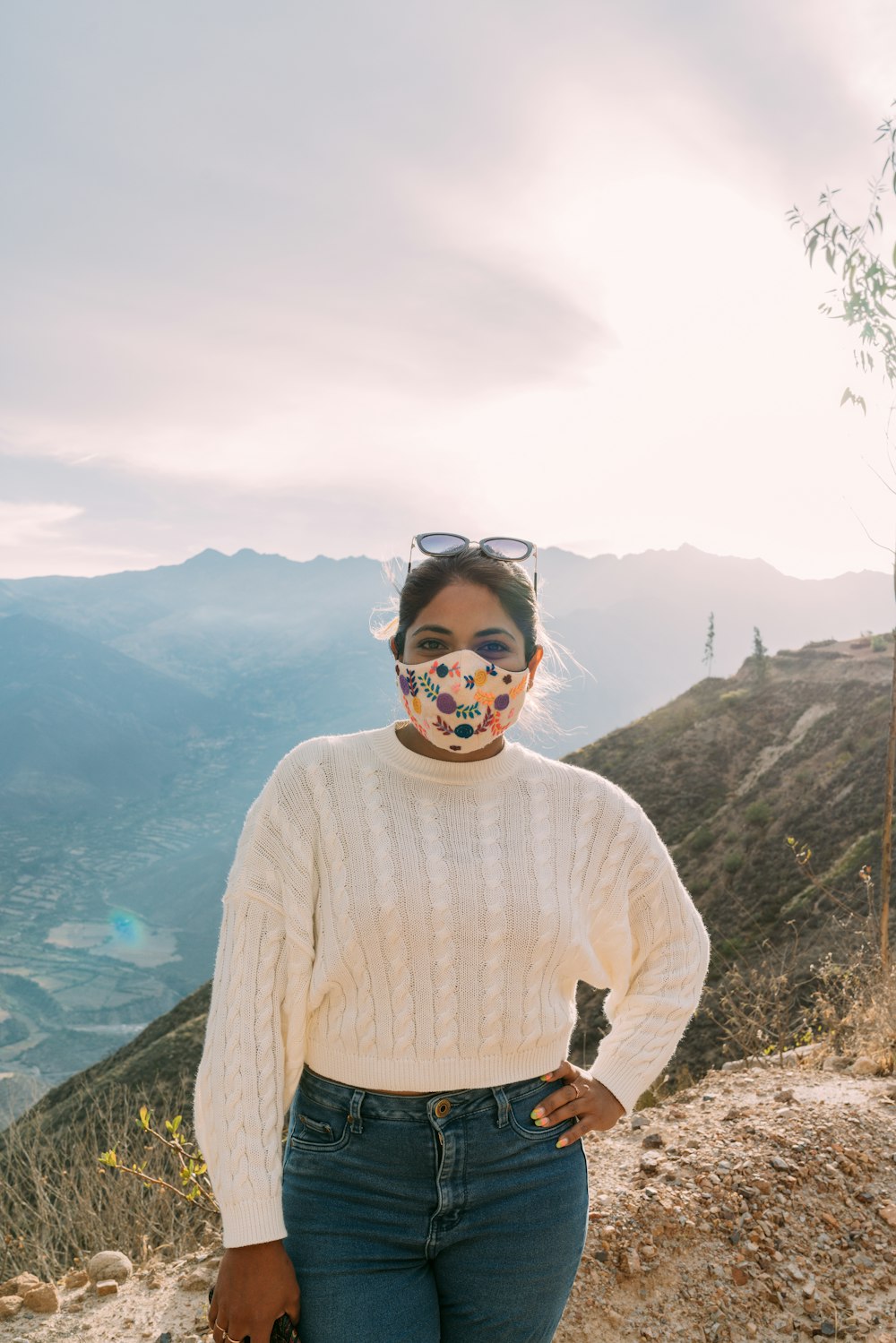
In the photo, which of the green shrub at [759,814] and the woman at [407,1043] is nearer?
the woman at [407,1043]

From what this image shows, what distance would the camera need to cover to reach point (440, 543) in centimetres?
205

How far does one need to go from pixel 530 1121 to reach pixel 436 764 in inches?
29.6

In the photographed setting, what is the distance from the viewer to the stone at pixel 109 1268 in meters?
3.24

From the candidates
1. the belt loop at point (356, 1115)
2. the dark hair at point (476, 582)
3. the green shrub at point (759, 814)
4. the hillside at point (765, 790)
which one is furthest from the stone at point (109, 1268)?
the green shrub at point (759, 814)

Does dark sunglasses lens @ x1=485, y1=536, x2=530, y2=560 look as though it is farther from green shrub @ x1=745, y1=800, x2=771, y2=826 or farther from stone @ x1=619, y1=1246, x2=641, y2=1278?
green shrub @ x1=745, y1=800, x2=771, y2=826

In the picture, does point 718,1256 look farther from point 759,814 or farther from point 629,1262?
point 759,814

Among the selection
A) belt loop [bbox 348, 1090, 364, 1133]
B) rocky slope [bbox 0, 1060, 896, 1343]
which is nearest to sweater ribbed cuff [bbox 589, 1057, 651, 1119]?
belt loop [bbox 348, 1090, 364, 1133]

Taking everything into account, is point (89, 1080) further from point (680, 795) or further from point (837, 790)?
point (837, 790)

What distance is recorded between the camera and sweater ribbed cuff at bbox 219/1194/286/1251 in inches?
59.9

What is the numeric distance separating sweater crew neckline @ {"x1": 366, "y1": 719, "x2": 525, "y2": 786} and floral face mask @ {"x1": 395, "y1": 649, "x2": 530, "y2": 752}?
0.14 ft

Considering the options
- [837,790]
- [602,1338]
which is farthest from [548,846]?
[837,790]

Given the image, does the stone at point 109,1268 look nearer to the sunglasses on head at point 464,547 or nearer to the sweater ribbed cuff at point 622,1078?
the sweater ribbed cuff at point 622,1078

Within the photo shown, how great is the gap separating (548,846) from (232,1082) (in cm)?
78

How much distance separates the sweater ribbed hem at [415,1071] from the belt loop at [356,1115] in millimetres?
29
